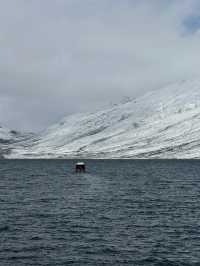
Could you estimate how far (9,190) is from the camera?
11631 centimetres

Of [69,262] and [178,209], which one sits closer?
[69,262]

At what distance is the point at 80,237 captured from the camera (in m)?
59.9

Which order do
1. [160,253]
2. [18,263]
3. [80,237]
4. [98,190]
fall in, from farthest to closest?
[98,190] → [80,237] → [160,253] → [18,263]

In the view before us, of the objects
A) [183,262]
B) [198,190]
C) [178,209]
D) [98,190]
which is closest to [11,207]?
[178,209]

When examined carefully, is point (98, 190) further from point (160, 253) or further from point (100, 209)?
point (160, 253)

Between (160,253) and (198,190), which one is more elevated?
(198,190)

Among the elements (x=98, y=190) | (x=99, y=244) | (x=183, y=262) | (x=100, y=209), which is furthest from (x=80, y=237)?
(x=98, y=190)

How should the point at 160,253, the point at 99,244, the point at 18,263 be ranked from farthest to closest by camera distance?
1. the point at 99,244
2. the point at 160,253
3. the point at 18,263

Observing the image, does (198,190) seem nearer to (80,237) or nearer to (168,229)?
(168,229)

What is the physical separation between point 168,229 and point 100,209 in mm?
19339

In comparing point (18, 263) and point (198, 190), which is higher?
point (198, 190)

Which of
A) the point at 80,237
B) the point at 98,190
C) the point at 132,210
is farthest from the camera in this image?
the point at 98,190

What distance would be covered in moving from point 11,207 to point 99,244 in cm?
3148

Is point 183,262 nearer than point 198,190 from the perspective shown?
Yes
